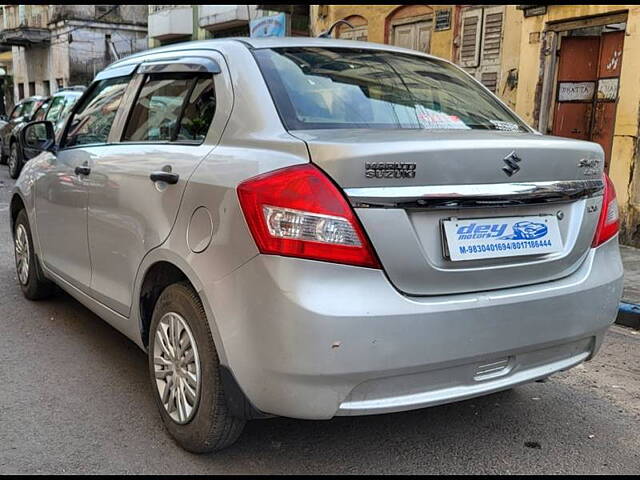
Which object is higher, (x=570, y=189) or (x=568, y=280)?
(x=570, y=189)

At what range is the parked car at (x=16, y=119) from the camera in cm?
1450

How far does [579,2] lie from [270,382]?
25.7 feet

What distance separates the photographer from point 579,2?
825 centimetres

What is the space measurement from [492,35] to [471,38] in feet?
1.30

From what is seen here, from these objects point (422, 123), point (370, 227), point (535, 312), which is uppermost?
point (422, 123)

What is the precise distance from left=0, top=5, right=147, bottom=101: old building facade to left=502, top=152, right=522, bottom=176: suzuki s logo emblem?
95.3ft

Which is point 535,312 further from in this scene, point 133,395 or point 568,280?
point 133,395

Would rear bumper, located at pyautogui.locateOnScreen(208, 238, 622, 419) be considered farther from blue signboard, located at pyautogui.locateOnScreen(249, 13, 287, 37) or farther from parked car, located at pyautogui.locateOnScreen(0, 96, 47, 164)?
blue signboard, located at pyautogui.locateOnScreen(249, 13, 287, 37)

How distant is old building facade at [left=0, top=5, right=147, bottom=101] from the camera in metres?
28.6

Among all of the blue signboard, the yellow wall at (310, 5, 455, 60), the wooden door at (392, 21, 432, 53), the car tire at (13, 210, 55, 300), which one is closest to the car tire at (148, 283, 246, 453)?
the car tire at (13, 210, 55, 300)

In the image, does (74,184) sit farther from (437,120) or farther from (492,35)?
(492,35)

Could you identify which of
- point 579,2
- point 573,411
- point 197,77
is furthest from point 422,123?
point 579,2

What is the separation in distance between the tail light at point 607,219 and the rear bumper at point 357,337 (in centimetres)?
46

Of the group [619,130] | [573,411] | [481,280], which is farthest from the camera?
[619,130]
